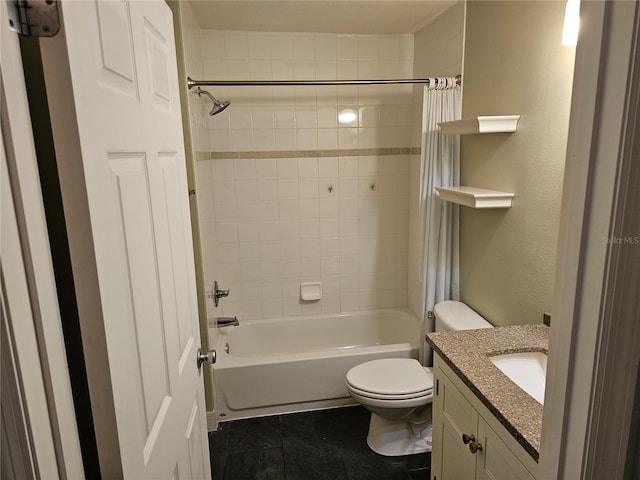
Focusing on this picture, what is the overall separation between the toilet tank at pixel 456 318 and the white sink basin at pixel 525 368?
525mm

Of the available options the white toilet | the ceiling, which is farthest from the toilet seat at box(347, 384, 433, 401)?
the ceiling

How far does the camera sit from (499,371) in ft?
4.34

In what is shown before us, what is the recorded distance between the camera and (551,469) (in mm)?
618

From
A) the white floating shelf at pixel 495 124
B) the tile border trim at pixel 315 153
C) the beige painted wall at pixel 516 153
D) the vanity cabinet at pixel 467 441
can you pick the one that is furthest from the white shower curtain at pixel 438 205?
the vanity cabinet at pixel 467 441

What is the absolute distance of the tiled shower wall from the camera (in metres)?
2.77

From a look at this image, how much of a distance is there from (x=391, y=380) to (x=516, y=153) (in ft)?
4.10

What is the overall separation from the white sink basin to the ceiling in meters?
1.87

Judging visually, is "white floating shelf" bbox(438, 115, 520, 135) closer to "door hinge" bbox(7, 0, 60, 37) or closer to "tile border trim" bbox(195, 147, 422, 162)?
"tile border trim" bbox(195, 147, 422, 162)

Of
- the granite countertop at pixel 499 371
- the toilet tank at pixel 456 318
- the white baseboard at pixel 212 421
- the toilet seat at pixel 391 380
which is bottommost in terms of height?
the white baseboard at pixel 212 421

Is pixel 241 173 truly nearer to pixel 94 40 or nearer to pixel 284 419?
pixel 284 419

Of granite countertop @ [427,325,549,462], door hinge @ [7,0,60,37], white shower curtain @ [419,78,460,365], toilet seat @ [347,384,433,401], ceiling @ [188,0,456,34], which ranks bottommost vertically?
toilet seat @ [347,384,433,401]

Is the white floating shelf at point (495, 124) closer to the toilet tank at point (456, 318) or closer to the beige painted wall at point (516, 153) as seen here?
the beige painted wall at point (516, 153)

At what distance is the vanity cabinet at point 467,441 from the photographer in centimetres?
109

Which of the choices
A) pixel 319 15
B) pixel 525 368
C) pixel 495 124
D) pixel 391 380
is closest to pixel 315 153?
pixel 319 15
